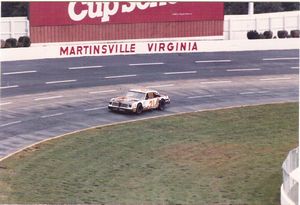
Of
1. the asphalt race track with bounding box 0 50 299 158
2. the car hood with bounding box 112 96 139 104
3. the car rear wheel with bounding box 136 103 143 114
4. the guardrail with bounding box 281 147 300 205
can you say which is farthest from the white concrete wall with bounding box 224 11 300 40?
the guardrail with bounding box 281 147 300 205

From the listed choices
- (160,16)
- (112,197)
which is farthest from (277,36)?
(112,197)

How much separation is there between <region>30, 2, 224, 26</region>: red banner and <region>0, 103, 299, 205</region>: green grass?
521 cm

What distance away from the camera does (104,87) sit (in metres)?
31.0

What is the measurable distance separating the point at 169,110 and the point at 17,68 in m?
8.18

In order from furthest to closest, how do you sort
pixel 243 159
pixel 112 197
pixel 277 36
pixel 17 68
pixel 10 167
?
pixel 277 36
pixel 17 68
pixel 243 159
pixel 10 167
pixel 112 197

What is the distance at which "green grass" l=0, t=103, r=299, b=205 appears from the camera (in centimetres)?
2366

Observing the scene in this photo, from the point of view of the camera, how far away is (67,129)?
2844cm

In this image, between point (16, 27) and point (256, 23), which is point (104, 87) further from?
point (256, 23)

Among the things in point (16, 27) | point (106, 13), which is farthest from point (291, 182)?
point (16, 27)

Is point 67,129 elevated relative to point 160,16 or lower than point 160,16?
lower

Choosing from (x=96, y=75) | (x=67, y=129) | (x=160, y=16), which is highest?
(x=160, y=16)

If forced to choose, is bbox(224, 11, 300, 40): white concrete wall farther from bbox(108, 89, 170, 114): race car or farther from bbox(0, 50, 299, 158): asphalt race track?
bbox(108, 89, 170, 114): race car

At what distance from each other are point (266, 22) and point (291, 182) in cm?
2536

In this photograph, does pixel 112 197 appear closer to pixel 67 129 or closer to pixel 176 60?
pixel 67 129
